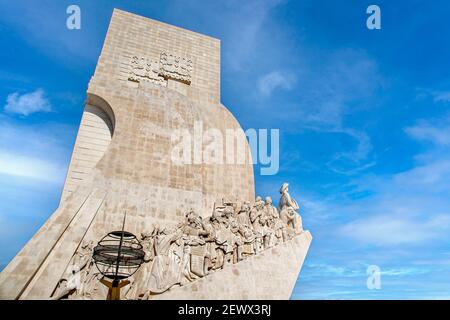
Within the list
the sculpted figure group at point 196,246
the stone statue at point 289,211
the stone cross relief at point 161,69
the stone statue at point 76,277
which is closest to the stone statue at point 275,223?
the sculpted figure group at point 196,246

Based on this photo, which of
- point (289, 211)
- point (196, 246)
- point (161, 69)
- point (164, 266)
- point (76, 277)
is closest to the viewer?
point (76, 277)

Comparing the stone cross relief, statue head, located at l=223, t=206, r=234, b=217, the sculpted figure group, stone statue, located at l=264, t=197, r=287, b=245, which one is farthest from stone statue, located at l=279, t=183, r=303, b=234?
the stone cross relief

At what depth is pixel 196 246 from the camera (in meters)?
7.88

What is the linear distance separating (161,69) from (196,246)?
7.78 metres

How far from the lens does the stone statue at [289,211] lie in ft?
30.9

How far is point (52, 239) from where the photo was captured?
702cm

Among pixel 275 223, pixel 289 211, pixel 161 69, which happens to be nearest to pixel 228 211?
pixel 275 223

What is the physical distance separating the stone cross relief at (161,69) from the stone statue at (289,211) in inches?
243

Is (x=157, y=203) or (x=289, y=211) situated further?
→ (x=289, y=211)

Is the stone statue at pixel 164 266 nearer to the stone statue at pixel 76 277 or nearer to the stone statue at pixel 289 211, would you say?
the stone statue at pixel 76 277

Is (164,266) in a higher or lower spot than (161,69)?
lower

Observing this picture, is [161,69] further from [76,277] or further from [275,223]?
[76,277]

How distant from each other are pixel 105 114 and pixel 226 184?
4934 mm
